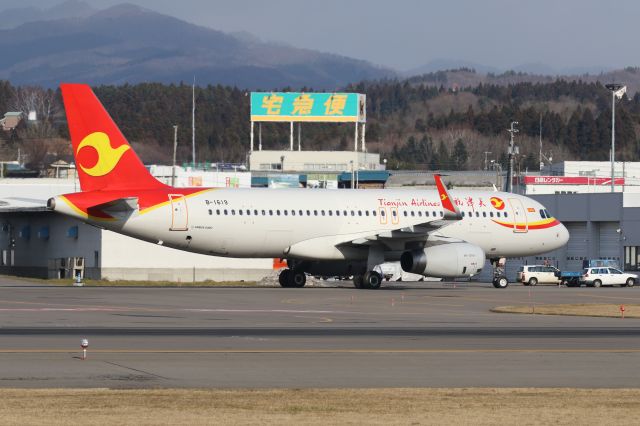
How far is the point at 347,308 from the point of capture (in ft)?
127

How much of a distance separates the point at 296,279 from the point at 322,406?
37.1 metres

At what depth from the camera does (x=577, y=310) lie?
38.6 m

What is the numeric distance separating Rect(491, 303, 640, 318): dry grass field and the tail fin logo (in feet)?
56.4

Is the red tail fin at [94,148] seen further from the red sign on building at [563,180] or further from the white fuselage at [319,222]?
the red sign on building at [563,180]

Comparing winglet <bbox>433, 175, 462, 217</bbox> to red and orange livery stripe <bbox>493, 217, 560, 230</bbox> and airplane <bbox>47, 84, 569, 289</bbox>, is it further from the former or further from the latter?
red and orange livery stripe <bbox>493, 217, 560, 230</bbox>

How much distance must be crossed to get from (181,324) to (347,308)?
29.4 feet

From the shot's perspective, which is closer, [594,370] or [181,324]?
[594,370]

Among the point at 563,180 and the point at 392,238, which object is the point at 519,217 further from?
the point at 563,180

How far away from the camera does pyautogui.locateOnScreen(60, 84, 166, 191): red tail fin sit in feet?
158

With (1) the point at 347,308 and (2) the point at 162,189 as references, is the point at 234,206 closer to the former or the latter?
(2) the point at 162,189

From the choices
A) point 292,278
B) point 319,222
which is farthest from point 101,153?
point 292,278

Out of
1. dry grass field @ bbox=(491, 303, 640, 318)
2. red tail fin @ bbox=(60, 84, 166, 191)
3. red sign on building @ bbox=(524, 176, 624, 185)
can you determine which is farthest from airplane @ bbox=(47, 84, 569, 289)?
red sign on building @ bbox=(524, 176, 624, 185)

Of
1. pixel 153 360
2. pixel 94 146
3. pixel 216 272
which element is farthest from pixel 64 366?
pixel 216 272

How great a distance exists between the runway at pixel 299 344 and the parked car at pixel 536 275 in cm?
2882
